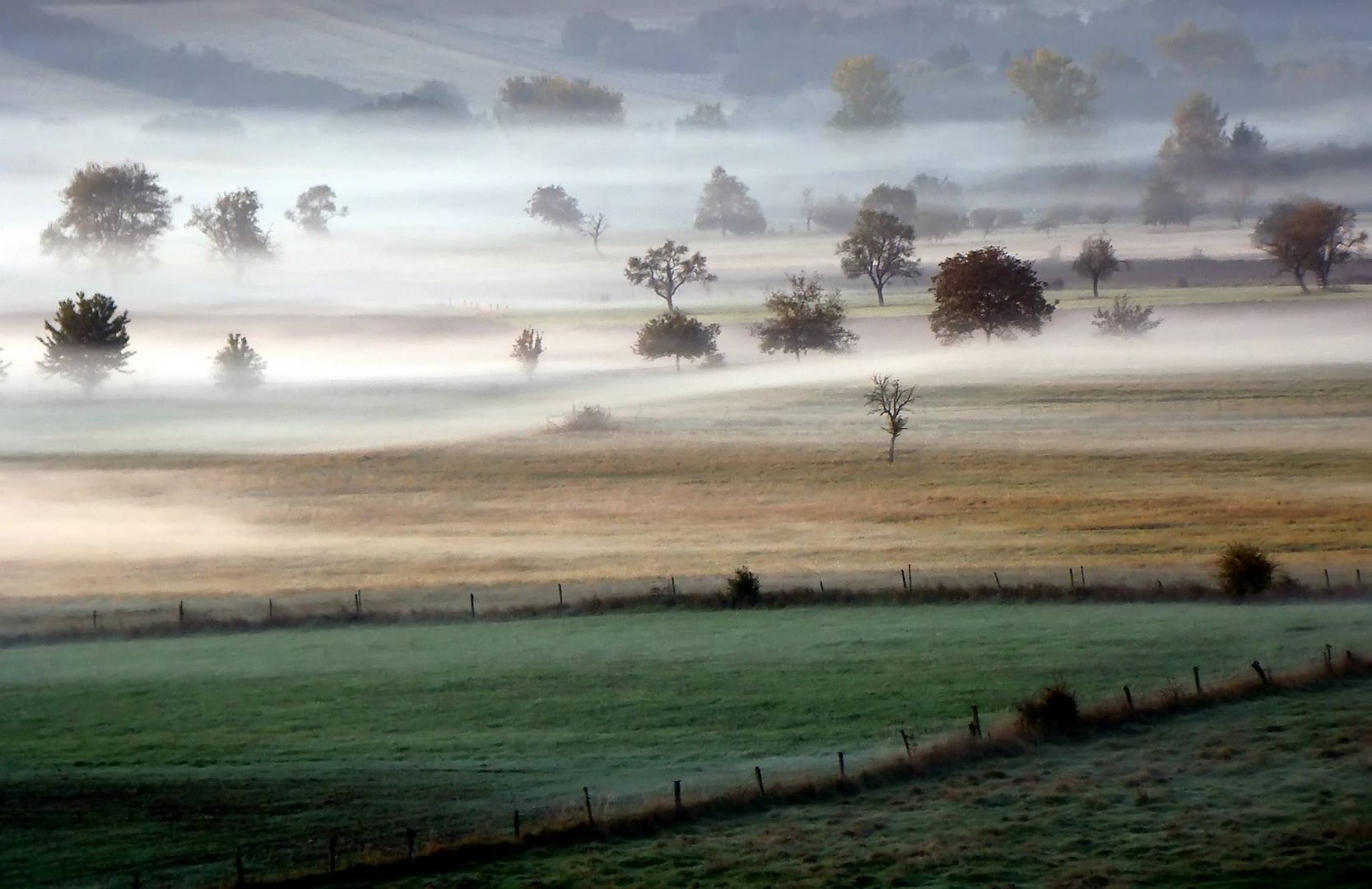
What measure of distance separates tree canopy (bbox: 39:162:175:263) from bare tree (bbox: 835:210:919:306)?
48.5m

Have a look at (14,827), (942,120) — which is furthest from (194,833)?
(942,120)

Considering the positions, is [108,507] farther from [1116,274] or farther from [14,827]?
[1116,274]

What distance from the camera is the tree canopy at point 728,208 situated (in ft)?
400

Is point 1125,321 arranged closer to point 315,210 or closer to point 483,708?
point 483,708

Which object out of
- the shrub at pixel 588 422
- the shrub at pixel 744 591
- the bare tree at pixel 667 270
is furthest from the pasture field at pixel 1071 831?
the bare tree at pixel 667 270

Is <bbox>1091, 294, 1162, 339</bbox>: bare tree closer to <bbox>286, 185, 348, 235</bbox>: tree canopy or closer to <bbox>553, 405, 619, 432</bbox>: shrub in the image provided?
<bbox>553, 405, 619, 432</bbox>: shrub

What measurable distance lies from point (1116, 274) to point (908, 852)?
8323cm

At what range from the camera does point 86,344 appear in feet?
265

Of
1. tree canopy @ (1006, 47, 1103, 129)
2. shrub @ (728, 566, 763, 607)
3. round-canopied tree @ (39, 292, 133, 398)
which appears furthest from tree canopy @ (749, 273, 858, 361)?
tree canopy @ (1006, 47, 1103, 129)

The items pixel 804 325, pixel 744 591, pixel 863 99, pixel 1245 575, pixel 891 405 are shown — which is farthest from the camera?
pixel 863 99

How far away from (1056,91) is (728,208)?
47.2m

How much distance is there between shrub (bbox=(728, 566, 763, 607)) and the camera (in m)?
37.6

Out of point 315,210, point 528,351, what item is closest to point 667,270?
point 528,351

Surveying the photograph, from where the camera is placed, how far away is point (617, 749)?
25.0 metres
